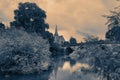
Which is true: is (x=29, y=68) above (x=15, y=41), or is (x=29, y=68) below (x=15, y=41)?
below

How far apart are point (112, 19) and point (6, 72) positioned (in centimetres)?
3007

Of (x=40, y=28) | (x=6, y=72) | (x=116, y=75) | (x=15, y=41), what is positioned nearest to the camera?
(x=116, y=75)

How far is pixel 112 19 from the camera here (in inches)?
443

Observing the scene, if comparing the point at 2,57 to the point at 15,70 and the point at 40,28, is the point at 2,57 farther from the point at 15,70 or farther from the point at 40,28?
the point at 40,28

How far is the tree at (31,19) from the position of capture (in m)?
65.6

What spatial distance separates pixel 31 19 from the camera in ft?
219

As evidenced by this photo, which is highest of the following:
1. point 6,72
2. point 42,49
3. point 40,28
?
point 40,28

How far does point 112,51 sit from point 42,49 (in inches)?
1353

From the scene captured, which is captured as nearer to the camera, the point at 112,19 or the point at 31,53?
the point at 112,19

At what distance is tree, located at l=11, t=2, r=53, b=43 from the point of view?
65562 mm

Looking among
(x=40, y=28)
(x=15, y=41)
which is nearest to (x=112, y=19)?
(x=15, y=41)

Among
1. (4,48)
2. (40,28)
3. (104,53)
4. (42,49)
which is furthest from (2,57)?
(104,53)

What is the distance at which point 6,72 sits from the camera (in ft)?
131

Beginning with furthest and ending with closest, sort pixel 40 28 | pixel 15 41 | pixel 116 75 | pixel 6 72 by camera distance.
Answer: pixel 40 28 → pixel 15 41 → pixel 6 72 → pixel 116 75
